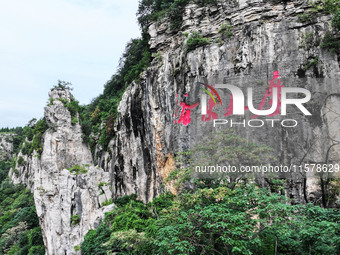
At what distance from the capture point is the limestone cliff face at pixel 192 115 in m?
9.95

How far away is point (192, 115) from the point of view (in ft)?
39.4

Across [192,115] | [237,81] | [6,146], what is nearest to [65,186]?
[192,115]

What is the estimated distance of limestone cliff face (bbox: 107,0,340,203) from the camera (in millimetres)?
9875

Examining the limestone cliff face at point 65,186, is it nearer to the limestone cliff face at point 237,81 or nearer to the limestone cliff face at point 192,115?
the limestone cliff face at point 192,115

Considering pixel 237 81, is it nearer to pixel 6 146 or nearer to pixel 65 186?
pixel 65 186

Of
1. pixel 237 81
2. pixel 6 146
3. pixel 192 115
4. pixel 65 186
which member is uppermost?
Result: pixel 237 81

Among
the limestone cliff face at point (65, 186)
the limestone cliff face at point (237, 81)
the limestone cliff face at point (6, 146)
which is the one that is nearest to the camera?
the limestone cliff face at point (237, 81)

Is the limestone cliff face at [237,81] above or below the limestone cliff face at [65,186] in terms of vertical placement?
above

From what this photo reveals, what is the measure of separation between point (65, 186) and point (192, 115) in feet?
37.6

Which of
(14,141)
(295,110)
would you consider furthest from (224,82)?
(14,141)

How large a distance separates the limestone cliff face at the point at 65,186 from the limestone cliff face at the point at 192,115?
0.23 feet

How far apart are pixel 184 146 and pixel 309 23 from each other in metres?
7.38

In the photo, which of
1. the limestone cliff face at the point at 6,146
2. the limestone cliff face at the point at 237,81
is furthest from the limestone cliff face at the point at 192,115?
the limestone cliff face at the point at 6,146

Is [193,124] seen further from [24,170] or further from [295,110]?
[24,170]
